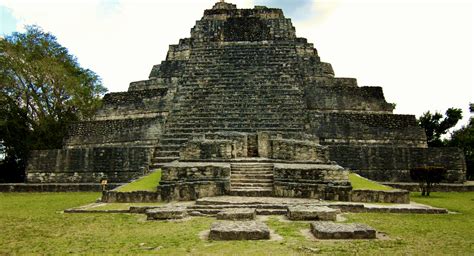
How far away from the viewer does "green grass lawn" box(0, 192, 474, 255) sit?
16.2ft

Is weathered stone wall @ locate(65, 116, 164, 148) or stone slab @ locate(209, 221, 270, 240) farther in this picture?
weathered stone wall @ locate(65, 116, 164, 148)

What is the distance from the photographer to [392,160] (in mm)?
14078

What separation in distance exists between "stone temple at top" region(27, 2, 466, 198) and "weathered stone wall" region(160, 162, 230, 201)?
0.02 meters

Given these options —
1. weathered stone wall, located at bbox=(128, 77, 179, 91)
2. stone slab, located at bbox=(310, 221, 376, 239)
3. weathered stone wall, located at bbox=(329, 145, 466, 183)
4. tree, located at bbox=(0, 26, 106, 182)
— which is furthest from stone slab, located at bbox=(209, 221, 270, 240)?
tree, located at bbox=(0, 26, 106, 182)

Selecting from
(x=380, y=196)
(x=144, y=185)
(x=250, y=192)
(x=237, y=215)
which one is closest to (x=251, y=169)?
(x=250, y=192)

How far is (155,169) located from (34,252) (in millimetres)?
8433

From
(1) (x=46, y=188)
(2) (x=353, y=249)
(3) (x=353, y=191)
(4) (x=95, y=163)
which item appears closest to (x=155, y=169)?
(4) (x=95, y=163)

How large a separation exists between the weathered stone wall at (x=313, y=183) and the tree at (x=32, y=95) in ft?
47.5

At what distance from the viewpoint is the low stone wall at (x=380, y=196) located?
9008 mm

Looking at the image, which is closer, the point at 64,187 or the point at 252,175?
the point at 252,175

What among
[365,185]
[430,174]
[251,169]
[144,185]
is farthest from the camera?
[430,174]

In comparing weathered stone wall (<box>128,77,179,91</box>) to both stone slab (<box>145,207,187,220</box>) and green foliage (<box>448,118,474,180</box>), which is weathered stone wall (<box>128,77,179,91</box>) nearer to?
stone slab (<box>145,207,187,220</box>)

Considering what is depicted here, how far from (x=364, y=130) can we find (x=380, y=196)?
6.81 metres

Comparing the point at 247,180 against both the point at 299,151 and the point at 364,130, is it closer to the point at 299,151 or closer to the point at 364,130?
the point at 299,151
